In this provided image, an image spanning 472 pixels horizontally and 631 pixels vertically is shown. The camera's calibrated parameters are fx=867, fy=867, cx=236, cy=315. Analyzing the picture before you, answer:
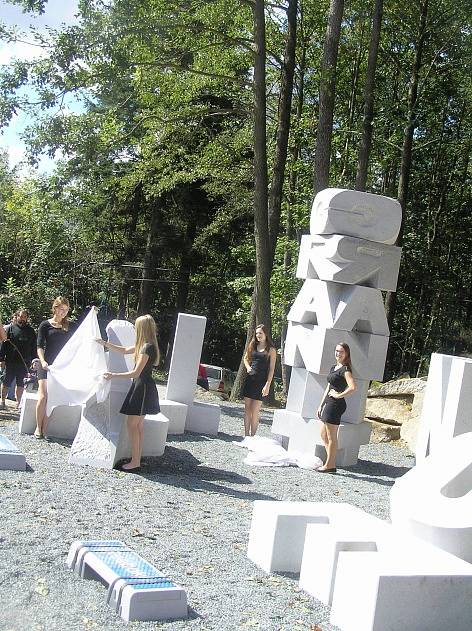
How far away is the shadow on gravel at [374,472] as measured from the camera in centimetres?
1120

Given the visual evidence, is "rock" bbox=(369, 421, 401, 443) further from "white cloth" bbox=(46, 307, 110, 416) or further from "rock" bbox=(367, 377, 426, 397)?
"white cloth" bbox=(46, 307, 110, 416)

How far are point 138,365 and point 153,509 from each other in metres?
1.72

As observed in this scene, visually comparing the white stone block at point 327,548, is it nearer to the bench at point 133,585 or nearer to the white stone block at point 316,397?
the bench at point 133,585

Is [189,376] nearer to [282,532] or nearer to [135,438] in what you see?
[135,438]

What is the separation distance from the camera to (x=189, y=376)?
42.9 feet

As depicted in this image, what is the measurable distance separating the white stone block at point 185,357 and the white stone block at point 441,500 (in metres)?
6.41

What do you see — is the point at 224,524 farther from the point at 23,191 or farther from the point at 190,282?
the point at 23,191

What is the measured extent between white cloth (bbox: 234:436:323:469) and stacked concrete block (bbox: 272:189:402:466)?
314mm

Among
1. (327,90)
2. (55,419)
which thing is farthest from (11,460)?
(327,90)

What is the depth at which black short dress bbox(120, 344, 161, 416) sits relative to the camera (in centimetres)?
909

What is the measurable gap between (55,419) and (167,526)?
402cm

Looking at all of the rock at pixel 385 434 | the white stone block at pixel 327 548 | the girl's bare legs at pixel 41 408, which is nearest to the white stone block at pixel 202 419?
the girl's bare legs at pixel 41 408

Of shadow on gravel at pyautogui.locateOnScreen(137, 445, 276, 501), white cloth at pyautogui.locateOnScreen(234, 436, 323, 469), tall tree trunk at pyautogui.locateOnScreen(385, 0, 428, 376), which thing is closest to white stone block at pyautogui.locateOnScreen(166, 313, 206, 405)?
white cloth at pyautogui.locateOnScreen(234, 436, 323, 469)

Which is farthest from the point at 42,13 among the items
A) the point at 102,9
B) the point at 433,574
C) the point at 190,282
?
the point at 190,282
